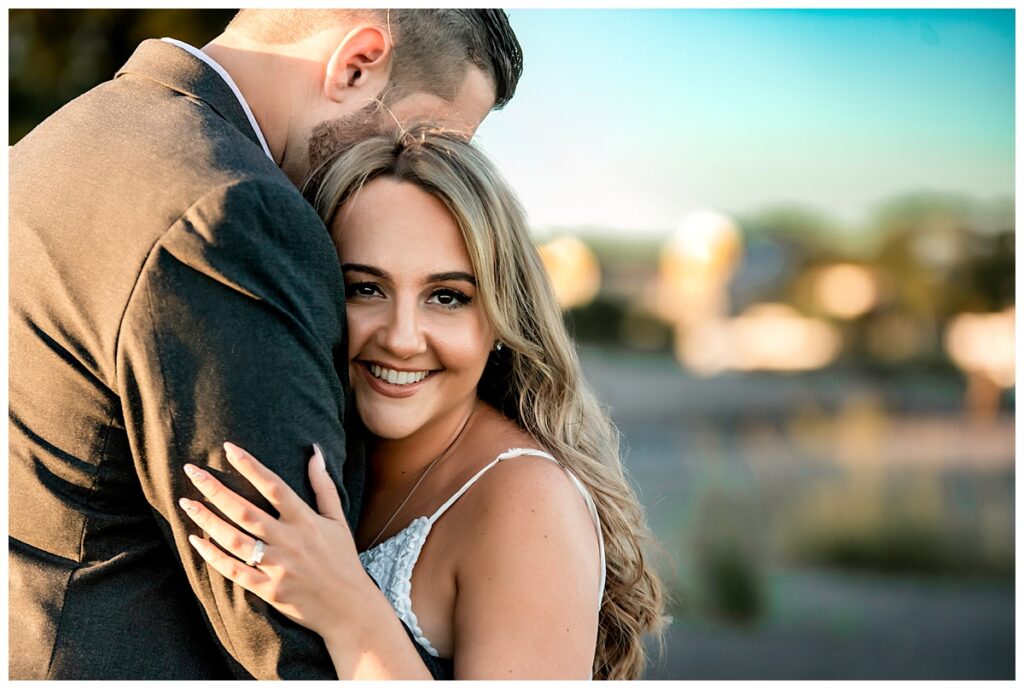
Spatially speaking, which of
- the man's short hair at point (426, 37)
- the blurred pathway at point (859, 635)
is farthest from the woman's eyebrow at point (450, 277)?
the blurred pathway at point (859, 635)

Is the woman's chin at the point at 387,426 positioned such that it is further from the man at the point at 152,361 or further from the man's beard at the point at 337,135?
the man's beard at the point at 337,135

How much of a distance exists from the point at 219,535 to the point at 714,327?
8.23 meters

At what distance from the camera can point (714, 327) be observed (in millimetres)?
9539

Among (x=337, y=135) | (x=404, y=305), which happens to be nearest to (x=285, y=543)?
(x=404, y=305)

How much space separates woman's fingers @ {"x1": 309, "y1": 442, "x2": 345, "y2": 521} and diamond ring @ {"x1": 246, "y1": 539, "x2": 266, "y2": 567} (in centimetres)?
11

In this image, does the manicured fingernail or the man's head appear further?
the man's head

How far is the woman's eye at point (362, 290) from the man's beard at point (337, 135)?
25 cm

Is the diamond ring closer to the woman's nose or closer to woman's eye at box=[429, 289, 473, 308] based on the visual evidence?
the woman's nose

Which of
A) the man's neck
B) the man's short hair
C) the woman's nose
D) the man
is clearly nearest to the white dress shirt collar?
the man

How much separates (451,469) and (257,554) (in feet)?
2.03

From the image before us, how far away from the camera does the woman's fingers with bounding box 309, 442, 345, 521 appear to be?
167cm

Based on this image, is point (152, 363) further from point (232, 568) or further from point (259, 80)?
point (259, 80)

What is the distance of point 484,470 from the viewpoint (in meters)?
2.09

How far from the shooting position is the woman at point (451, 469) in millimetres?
1715
